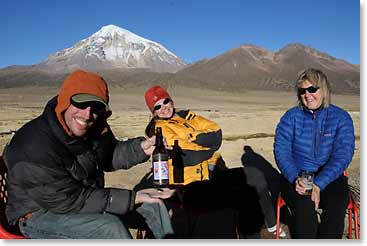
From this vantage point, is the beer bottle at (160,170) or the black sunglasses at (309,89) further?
the black sunglasses at (309,89)

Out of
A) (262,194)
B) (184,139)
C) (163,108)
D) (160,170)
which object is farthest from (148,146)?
(262,194)

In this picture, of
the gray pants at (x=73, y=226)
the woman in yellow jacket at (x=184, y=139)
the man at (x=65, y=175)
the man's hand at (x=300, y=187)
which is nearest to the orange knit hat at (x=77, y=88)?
the man at (x=65, y=175)

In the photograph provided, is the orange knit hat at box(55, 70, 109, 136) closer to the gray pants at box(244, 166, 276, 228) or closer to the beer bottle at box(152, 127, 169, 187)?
the beer bottle at box(152, 127, 169, 187)

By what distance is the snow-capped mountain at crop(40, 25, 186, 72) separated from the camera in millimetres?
95544

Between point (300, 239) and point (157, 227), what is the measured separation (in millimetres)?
716

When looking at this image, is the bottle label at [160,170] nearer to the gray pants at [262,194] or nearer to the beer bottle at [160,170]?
the beer bottle at [160,170]

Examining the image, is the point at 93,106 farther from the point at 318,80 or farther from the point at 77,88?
the point at 318,80

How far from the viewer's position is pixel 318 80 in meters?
2.36

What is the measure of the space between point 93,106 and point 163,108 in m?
1.02

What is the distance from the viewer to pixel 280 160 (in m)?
2.47

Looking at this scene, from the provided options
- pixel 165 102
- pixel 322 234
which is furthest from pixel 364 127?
pixel 165 102

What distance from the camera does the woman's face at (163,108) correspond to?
8.80ft

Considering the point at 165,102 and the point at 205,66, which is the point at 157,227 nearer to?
the point at 165,102

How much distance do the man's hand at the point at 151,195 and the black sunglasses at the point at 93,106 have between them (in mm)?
387
